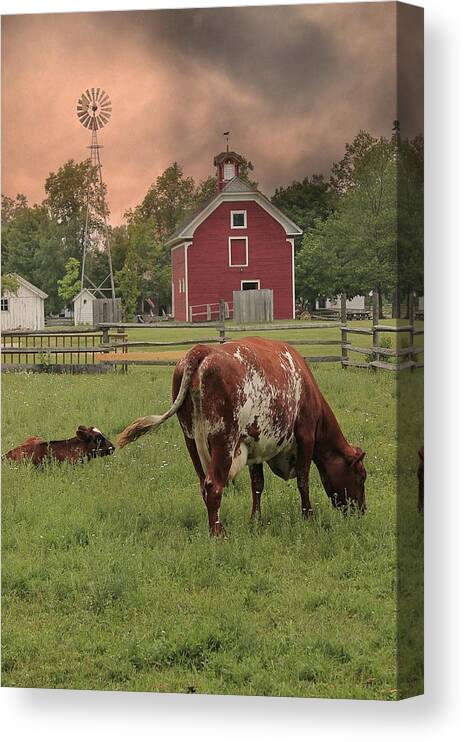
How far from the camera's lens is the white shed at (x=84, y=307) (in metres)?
7.14

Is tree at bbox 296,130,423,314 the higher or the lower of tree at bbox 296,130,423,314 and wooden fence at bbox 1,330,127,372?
the higher

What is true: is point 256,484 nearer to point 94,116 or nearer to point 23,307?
point 23,307

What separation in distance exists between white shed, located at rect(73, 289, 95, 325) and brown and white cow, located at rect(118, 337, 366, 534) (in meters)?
0.76

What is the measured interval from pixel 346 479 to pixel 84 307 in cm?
180

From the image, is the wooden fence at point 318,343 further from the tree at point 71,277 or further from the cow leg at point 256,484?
the cow leg at point 256,484

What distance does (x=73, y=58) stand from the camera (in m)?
6.91

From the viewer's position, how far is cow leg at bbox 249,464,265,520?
22.3 feet

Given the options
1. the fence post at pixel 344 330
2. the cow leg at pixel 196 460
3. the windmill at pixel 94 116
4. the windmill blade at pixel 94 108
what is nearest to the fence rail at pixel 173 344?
the fence post at pixel 344 330

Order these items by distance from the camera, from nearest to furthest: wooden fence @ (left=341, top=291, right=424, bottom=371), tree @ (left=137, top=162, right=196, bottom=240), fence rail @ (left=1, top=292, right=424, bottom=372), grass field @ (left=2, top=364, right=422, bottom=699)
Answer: grass field @ (left=2, top=364, right=422, bottom=699) → wooden fence @ (left=341, top=291, right=424, bottom=371) → fence rail @ (left=1, top=292, right=424, bottom=372) → tree @ (left=137, top=162, right=196, bottom=240)

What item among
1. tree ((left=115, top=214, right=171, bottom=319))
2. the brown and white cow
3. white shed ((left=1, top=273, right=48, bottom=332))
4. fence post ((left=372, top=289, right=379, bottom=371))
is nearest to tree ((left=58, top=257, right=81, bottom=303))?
white shed ((left=1, top=273, right=48, bottom=332))

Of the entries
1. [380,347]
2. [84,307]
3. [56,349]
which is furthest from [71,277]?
[380,347]

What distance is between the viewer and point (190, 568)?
21.6ft

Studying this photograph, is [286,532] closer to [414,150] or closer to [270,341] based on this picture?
[270,341]

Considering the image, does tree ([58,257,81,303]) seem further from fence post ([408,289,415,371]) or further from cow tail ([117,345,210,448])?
fence post ([408,289,415,371])
